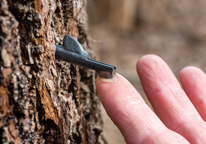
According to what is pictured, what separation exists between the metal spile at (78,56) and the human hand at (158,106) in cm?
10

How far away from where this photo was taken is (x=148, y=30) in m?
4.55

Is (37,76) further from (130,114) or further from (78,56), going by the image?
(130,114)

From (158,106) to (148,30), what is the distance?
11.9 feet

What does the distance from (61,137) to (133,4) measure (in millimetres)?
4273

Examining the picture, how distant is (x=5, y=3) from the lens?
674mm

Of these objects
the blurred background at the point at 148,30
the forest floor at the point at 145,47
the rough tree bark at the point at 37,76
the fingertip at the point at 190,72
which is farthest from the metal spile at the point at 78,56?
the blurred background at the point at 148,30

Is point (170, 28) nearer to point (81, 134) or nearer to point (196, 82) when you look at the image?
point (196, 82)

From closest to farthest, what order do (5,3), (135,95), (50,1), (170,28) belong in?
(5,3)
(50,1)
(135,95)
(170,28)

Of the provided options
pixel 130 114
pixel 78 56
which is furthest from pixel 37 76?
pixel 130 114

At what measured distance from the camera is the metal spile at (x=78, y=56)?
0.84 m

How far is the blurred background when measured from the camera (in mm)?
3826

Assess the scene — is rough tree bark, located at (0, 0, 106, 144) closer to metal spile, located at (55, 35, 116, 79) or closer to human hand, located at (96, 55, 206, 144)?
metal spile, located at (55, 35, 116, 79)

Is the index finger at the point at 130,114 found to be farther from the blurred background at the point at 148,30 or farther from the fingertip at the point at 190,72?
the blurred background at the point at 148,30

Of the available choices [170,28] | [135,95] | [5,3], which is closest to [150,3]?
[170,28]
